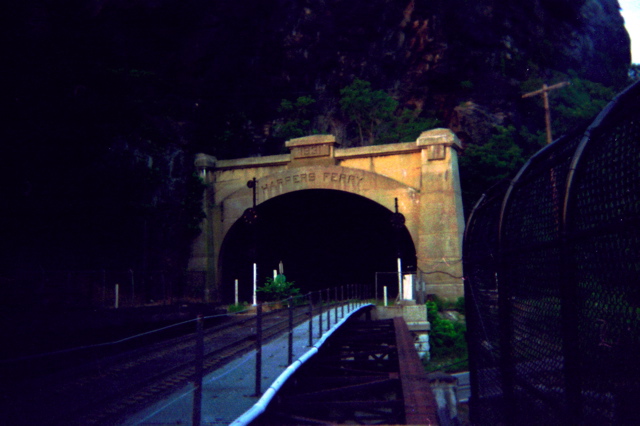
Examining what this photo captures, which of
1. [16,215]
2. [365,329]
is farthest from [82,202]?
[365,329]

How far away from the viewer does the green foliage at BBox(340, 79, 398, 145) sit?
3412cm

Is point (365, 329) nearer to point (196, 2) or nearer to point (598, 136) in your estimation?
point (598, 136)

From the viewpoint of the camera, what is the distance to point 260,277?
3109cm

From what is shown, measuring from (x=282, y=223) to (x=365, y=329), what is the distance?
50.7 feet

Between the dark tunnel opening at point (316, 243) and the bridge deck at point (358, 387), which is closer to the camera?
the bridge deck at point (358, 387)

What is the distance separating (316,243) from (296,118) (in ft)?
26.7

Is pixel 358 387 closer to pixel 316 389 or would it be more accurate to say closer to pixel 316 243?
pixel 316 389

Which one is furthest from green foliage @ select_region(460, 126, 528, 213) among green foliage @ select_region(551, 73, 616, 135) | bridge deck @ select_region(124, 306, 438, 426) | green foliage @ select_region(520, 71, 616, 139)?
bridge deck @ select_region(124, 306, 438, 426)

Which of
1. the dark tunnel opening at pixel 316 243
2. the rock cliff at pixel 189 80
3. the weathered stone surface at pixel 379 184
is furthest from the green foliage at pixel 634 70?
the weathered stone surface at pixel 379 184

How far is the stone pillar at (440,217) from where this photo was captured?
2172 centimetres

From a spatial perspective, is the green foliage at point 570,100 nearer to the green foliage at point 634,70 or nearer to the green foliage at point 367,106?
the green foliage at point 367,106

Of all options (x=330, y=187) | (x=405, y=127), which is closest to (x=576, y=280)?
(x=330, y=187)

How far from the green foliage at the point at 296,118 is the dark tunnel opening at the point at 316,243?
5980mm

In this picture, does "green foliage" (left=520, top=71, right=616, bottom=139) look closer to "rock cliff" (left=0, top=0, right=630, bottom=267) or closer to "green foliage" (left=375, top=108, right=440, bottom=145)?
"rock cliff" (left=0, top=0, right=630, bottom=267)
